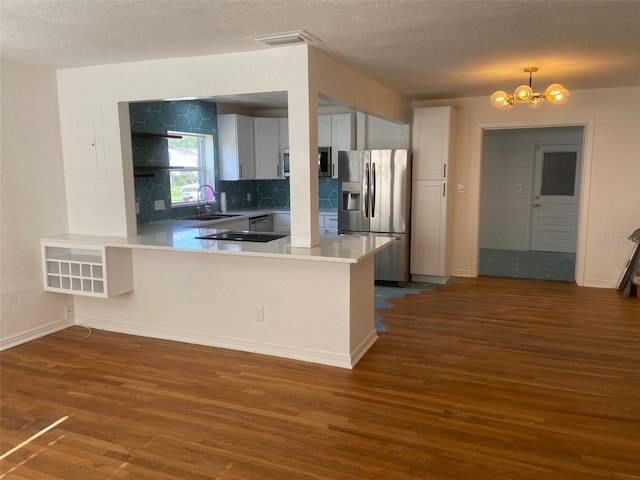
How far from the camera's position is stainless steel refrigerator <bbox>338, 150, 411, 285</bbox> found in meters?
5.81

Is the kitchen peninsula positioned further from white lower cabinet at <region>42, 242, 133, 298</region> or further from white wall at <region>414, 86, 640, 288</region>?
white wall at <region>414, 86, 640, 288</region>

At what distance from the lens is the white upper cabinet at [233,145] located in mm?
6434

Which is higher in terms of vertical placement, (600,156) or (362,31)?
(362,31)

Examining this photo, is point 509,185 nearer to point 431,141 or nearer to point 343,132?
point 431,141

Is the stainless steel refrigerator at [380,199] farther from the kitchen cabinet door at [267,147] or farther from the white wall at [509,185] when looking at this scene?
the white wall at [509,185]

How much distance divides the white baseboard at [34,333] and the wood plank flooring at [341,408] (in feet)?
0.28

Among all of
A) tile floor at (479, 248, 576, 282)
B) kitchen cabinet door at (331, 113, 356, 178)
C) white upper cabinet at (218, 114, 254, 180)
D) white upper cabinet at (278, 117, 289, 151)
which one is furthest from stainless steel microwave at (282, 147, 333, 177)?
tile floor at (479, 248, 576, 282)

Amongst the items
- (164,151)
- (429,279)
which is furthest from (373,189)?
(164,151)

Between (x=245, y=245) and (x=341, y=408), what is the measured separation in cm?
147

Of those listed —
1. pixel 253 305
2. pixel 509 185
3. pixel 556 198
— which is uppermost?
pixel 509 185

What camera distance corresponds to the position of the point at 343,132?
21.0ft

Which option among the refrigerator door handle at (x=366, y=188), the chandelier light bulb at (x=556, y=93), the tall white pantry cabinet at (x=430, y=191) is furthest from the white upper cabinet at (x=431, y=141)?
the chandelier light bulb at (x=556, y=93)

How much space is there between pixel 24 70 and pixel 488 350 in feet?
14.7

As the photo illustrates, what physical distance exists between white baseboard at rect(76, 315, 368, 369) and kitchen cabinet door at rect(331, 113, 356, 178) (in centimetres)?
312
